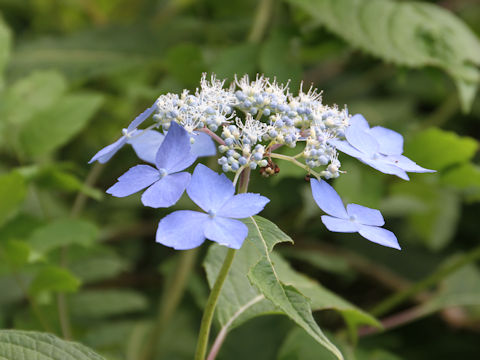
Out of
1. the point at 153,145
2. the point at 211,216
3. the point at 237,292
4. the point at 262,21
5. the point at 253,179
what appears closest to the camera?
the point at 211,216

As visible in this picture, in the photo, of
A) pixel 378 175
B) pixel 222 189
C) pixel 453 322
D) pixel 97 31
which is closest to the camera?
pixel 222 189

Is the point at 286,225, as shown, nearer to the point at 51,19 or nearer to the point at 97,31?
the point at 97,31

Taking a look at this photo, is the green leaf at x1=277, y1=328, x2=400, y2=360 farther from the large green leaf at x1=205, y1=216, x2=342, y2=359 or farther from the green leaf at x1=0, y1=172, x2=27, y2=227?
the green leaf at x1=0, y1=172, x2=27, y2=227

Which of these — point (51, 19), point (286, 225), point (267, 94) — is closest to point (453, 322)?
point (286, 225)

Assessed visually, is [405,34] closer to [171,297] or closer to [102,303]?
[171,297]

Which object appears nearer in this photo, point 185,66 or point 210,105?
point 210,105

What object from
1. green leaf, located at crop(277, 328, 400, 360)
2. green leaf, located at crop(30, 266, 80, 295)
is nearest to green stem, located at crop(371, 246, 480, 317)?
green leaf, located at crop(277, 328, 400, 360)

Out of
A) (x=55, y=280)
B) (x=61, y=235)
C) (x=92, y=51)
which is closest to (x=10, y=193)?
(x=61, y=235)

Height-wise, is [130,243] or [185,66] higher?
[185,66]
